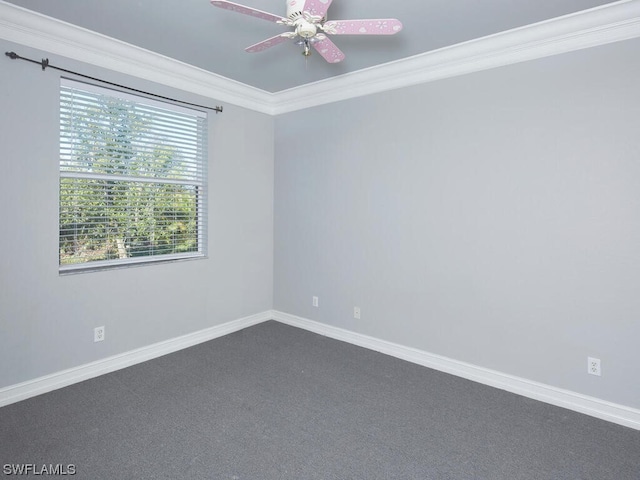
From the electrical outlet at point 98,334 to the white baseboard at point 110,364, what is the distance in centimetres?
18

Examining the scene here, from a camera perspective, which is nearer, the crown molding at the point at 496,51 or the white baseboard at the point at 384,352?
the crown molding at the point at 496,51

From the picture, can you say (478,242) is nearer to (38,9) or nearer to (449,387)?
(449,387)

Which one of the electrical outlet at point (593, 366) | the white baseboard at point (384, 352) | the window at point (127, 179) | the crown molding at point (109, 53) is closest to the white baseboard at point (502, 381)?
the white baseboard at point (384, 352)

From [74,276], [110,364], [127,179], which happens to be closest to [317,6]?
[127,179]

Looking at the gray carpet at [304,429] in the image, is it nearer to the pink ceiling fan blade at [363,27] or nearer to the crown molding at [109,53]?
the pink ceiling fan blade at [363,27]

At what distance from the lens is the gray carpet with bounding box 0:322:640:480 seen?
6.45 ft

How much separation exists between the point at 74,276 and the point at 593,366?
3781mm

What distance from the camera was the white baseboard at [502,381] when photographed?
2.43 metres

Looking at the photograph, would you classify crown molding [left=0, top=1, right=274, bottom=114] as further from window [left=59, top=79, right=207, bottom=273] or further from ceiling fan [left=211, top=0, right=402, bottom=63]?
ceiling fan [left=211, top=0, right=402, bottom=63]

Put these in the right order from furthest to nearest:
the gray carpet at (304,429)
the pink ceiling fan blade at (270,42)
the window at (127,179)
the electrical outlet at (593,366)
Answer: the window at (127,179), the electrical outlet at (593,366), the pink ceiling fan blade at (270,42), the gray carpet at (304,429)

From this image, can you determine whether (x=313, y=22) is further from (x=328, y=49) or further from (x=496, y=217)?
(x=496, y=217)

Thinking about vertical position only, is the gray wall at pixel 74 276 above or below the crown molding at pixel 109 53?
below

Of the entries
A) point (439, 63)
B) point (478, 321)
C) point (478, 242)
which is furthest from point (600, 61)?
point (478, 321)

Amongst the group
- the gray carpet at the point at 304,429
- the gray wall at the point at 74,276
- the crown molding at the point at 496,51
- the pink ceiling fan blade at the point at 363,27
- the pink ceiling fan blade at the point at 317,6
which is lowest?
the gray carpet at the point at 304,429
